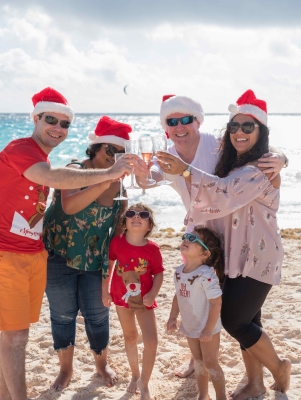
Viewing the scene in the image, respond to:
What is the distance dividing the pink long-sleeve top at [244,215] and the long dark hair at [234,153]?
12 cm

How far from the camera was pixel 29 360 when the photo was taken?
15.7 ft

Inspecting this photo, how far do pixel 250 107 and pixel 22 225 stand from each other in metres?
1.93

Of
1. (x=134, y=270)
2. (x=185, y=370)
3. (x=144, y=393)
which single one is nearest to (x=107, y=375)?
(x=144, y=393)

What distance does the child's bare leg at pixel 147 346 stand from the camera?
12.7 ft

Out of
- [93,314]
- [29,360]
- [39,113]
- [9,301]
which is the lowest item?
[29,360]

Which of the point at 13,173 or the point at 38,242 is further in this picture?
the point at 38,242

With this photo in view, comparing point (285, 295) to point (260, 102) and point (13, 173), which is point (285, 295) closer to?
point (260, 102)

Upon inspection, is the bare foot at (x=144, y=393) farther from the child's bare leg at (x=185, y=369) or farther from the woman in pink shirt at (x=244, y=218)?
the woman in pink shirt at (x=244, y=218)

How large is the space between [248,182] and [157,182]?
656 mm

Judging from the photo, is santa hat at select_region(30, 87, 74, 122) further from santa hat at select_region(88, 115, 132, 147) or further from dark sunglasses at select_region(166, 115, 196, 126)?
dark sunglasses at select_region(166, 115, 196, 126)

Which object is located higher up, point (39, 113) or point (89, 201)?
point (39, 113)

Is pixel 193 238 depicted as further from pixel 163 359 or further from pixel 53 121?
pixel 163 359

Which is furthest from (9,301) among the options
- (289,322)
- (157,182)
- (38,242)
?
(289,322)

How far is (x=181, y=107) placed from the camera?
13.8 feet
